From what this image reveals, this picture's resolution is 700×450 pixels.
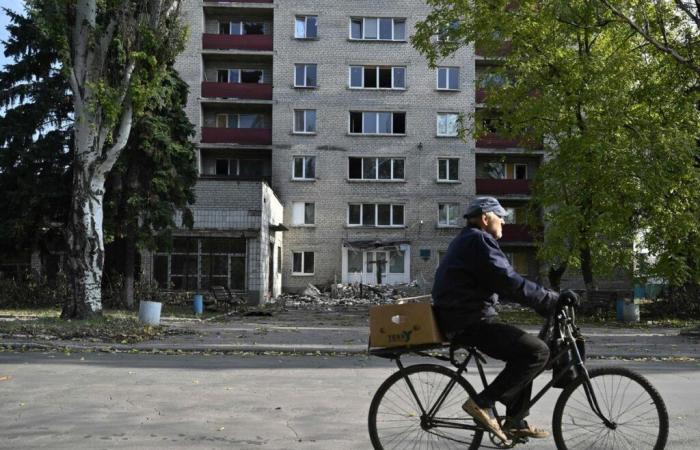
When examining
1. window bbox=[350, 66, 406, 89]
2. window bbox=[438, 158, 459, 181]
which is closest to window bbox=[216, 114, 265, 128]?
window bbox=[350, 66, 406, 89]

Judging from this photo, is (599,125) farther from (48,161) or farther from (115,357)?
(48,161)

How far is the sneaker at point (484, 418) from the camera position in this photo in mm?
4477

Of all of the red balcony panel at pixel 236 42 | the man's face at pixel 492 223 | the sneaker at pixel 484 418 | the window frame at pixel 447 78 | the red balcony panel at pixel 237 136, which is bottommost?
the sneaker at pixel 484 418

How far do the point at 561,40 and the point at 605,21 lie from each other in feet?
19.2

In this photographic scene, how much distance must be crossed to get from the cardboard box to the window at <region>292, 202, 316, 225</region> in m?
37.1

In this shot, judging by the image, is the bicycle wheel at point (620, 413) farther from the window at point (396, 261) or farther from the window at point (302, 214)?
the window at point (302, 214)

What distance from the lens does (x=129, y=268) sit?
25266 millimetres

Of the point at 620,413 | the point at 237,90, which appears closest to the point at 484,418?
the point at 620,413

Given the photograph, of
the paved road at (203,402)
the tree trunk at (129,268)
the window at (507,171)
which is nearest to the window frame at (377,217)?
the window at (507,171)

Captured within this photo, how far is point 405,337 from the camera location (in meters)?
4.58

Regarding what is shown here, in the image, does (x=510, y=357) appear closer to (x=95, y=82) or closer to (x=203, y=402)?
(x=203, y=402)

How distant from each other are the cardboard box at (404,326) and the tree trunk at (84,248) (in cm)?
1251

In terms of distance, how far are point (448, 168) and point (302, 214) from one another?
30.4 ft

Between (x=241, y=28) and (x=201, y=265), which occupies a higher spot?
(x=241, y=28)
